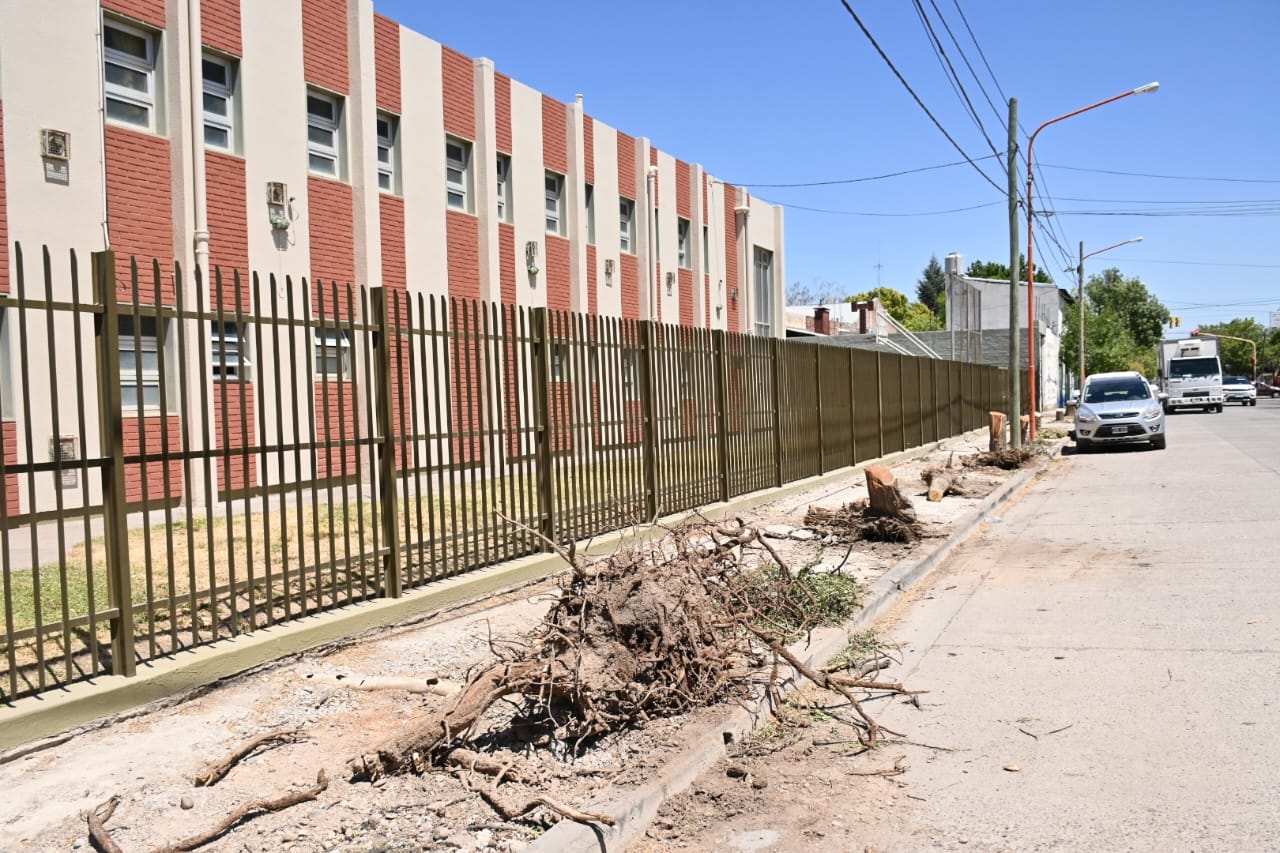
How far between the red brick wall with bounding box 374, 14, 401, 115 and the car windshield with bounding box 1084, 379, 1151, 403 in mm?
17997

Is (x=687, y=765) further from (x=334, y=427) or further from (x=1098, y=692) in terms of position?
(x=334, y=427)

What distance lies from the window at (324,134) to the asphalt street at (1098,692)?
36.9ft

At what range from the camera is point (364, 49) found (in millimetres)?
16703

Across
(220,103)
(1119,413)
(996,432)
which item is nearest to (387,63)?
(220,103)

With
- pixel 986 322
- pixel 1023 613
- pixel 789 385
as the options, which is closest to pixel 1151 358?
pixel 986 322

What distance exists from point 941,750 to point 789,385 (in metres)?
11.0

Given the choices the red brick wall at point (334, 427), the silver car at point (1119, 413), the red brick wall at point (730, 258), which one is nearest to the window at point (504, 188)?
the red brick wall at point (334, 427)

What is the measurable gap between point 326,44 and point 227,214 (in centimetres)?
358

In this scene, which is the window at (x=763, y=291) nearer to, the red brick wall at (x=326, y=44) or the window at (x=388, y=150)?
the window at (x=388, y=150)

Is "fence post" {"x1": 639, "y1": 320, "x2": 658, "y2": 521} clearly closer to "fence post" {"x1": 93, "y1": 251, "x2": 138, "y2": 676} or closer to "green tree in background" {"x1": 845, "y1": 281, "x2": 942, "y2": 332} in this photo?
"fence post" {"x1": 93, "y1": 251, "x2": 138, "y2": 676}

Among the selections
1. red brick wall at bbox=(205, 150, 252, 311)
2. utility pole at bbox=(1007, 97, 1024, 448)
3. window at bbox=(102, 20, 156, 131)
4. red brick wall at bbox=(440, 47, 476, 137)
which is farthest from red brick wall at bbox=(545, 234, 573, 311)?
utility pole at bbox=(1007, 97, 1024, 448)

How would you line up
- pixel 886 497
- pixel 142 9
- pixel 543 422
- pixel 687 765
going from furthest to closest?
pixel 142 9, pixel 886 497, pixel 543 422, pixel 687 765

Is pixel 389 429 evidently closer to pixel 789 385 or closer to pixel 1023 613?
pixel 1023 613

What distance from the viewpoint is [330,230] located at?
53.2 ft
